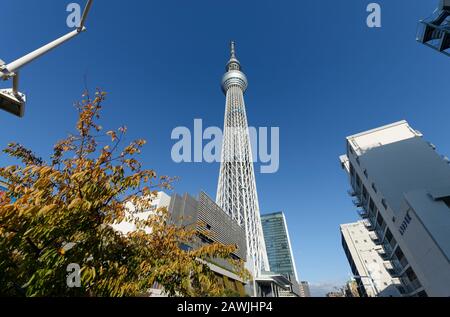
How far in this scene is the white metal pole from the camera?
11.5 ft

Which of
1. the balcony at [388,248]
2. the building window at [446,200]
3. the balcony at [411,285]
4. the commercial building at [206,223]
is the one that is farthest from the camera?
the balcony at [388,248]

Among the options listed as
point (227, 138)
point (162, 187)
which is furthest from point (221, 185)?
point (162, 187)

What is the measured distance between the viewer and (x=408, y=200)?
73.4 ft

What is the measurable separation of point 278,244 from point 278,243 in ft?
1.82

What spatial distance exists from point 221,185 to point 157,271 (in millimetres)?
47101

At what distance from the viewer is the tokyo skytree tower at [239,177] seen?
45.7 meters

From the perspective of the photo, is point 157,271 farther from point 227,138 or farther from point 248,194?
point 227,138

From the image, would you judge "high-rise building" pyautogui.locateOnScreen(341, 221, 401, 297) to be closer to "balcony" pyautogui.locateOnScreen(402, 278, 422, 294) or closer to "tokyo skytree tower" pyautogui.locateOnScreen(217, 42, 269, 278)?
"balcony" pyautogui.locateOnScreen(402, 278, 422, 294)

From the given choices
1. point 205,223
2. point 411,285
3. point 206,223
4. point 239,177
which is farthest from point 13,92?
point 239,177

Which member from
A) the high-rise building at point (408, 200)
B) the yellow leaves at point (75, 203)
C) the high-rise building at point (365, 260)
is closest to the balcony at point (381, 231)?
the high-rise building at point (408, 200)

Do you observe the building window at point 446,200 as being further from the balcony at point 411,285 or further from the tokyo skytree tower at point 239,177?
the tokyo skytree tower at point 239,177

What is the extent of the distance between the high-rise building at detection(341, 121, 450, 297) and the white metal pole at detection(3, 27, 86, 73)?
28.1m

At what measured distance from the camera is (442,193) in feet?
68.2

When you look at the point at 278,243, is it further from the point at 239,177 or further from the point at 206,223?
the point at 206,223
